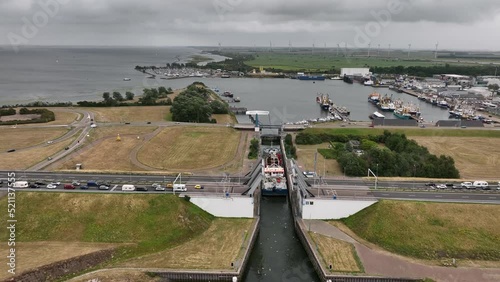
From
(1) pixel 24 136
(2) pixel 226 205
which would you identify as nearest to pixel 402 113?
(2) pixel 226 205

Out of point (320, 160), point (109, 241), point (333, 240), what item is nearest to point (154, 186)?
point (109, 241)

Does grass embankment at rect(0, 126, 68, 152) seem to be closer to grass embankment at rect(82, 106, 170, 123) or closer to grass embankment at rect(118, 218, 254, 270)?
grass embankment at rect(82, 106, 170, 123)

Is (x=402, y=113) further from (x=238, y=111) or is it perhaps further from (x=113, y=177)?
(x=113, y=177)

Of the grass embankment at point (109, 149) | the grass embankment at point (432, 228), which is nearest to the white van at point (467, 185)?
the grass embankment at point (432, 228)

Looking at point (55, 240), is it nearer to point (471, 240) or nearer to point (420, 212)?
point (420, 212)

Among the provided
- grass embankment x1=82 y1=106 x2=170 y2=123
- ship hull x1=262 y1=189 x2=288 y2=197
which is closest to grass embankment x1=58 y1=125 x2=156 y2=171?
→ grass embankment x1=82 y1=106 x2=170 y2=123
